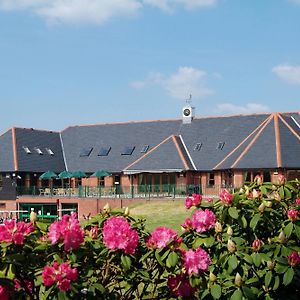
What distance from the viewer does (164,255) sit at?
15.5 ft

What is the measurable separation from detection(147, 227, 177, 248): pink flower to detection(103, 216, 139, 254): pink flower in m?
0.16

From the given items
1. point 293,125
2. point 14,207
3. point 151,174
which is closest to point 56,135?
point 14,207

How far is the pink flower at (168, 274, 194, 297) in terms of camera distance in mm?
4977

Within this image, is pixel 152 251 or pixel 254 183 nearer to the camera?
pixel 152 251

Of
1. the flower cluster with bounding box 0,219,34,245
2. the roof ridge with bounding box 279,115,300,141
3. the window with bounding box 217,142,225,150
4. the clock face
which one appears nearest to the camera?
the flower cluster with bounding box 0,219,34,245

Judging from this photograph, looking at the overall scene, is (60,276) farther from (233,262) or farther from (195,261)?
(233,262)

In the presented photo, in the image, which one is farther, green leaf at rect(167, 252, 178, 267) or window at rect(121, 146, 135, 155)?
window at rect(121, 146, 135, 155)

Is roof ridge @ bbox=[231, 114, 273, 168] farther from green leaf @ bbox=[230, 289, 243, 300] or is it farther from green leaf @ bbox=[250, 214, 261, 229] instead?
green leaf @ bbox=[230, 289, 243, 300]

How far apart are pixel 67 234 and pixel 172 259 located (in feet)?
3.09

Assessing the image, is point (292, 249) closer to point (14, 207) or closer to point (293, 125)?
point (293, 125)

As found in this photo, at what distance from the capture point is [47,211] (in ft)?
158

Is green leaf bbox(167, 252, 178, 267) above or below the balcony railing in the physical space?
above

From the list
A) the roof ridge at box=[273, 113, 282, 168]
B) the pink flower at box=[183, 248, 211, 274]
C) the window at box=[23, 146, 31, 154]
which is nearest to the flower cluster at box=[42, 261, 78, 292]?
the pink flower at box=[183, 248, 211, 274]

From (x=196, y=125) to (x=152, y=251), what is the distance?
47.9 metres
